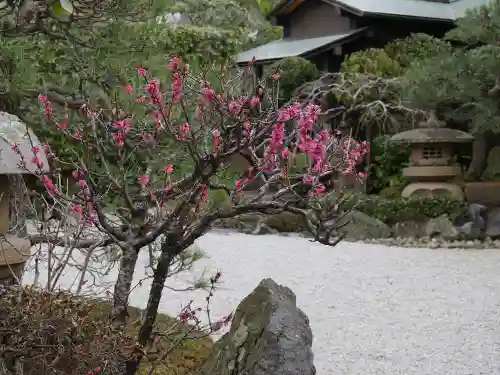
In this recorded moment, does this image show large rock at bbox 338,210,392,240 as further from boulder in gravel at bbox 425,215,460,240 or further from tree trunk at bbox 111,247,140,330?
tree trunk at bbox 111,247,140,330

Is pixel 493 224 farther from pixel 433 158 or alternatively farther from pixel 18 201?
pixel 18 201

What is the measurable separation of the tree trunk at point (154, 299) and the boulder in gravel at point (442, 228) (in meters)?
5.48

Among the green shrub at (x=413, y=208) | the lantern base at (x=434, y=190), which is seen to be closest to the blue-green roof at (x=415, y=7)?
the lantern base at (x=434, y=190)

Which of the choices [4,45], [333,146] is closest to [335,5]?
[4,45]

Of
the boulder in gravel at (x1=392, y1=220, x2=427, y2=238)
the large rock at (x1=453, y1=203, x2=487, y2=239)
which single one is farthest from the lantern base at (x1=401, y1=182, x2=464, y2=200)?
the boulder in gravel at (x1=392, y1=220, x2=427, y2=238)

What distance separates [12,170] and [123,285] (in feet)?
1.57

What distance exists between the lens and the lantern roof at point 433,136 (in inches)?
294

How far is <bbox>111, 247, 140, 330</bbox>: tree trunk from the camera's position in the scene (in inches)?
73.5

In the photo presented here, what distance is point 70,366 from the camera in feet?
6.91

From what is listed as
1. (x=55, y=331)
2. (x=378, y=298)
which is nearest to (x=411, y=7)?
(x=378, y=298)

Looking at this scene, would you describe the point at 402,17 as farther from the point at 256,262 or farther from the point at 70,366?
the point at 70,366

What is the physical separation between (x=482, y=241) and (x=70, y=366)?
5729 millimetres

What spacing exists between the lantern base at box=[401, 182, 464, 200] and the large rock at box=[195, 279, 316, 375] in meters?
5.73

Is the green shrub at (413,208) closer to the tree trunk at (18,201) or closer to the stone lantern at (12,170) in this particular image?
the tree trunk at (18,201)
